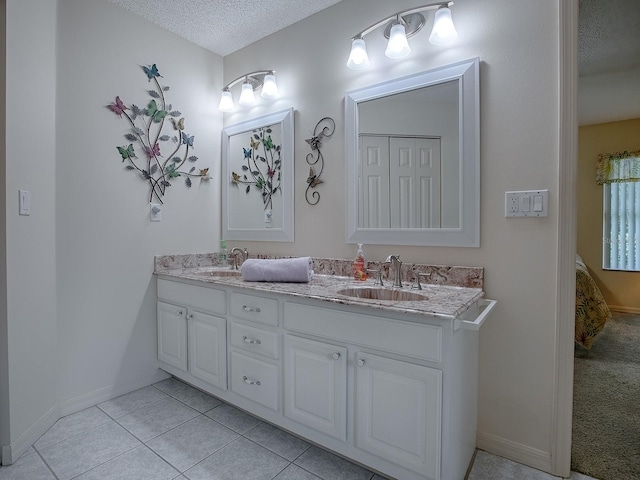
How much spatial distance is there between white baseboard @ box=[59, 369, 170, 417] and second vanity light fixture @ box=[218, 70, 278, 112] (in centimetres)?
201

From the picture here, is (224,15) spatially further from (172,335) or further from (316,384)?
(316,384)

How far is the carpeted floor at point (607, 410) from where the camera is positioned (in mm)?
1460

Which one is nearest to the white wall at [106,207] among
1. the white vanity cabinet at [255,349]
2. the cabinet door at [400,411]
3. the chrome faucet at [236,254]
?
the chrome faucet at [236,254]

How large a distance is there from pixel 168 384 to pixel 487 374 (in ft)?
6.59

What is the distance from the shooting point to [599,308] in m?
2.84

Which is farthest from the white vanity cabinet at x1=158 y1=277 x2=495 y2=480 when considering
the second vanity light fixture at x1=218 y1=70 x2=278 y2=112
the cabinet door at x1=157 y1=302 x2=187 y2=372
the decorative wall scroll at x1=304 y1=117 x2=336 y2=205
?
the second vanity light fixture at x1=218 y1=70 x2=278 y2=112

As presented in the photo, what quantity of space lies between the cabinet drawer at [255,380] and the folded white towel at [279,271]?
0.42m

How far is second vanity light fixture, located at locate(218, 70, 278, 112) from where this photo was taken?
7.55ft

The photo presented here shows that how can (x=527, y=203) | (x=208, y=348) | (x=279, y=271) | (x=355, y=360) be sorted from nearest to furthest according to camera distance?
(x=355, y=360) < (x=527, y=203) < (x=279, y=271) < (x=208, y=348)

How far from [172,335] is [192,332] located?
25cm

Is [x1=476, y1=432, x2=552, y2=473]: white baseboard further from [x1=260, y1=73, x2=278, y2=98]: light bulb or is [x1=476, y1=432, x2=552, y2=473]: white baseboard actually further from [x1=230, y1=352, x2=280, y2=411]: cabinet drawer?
[x1=260, y1=73, x2=278, y2=98]: light bulb

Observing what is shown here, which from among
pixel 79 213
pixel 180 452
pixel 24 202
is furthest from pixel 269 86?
pixel 180 452

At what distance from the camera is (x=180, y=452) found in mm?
1567

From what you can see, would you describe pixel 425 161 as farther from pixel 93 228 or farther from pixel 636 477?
pixel 93 228
